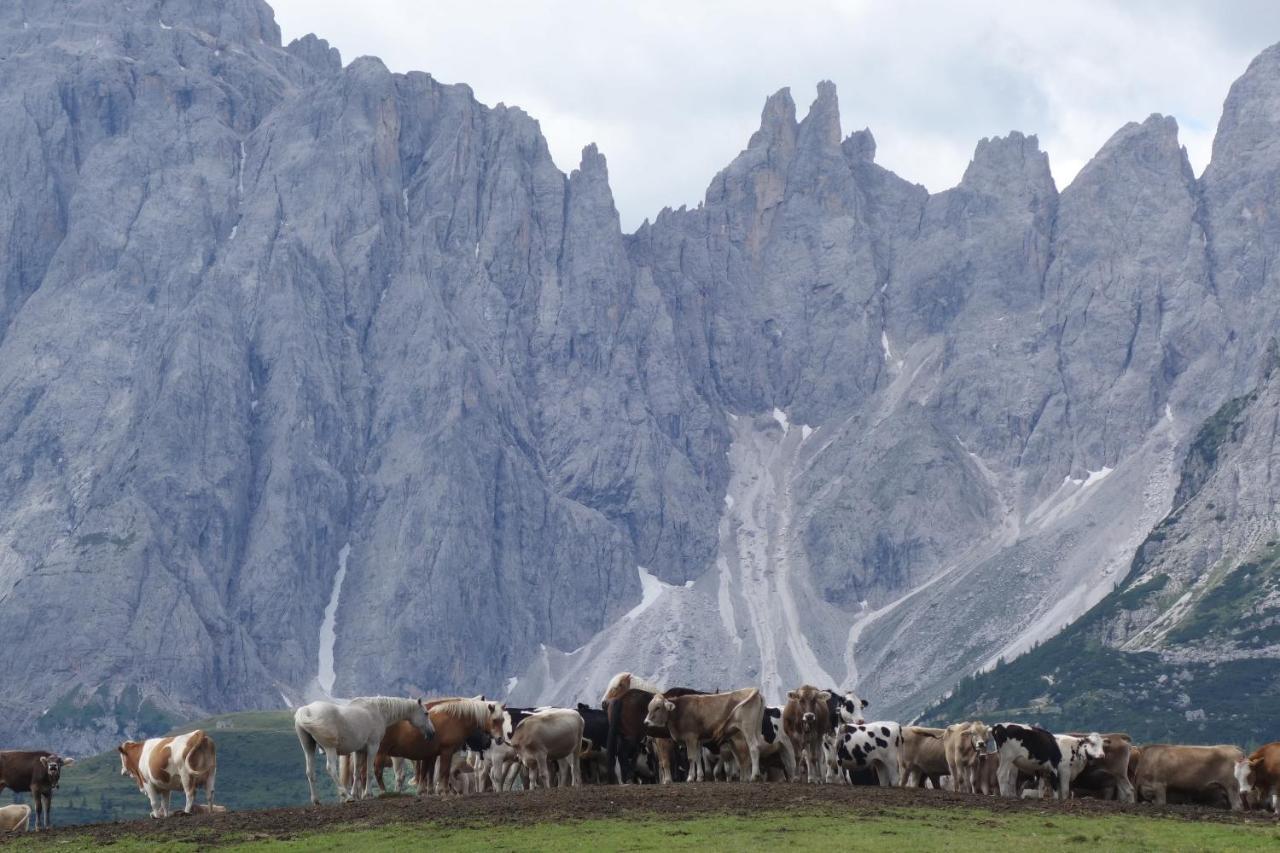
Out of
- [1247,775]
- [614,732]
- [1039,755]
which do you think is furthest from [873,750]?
[1247,775]

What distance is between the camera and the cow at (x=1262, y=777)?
61.1 m

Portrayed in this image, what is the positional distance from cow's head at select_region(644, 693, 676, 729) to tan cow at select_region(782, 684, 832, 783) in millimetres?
5072

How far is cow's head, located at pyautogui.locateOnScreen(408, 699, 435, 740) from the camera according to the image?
6469cm

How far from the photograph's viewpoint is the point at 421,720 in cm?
6494

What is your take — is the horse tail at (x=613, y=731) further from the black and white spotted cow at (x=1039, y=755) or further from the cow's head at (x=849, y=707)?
the black and white spotted cow at (x=1039, y=755)

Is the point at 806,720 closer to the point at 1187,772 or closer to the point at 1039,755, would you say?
the point at 1039,755

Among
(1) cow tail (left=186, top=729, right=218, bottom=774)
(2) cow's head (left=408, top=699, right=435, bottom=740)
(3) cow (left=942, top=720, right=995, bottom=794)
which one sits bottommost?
(3) cow (left=942, top=720, right=995, bottom=794)

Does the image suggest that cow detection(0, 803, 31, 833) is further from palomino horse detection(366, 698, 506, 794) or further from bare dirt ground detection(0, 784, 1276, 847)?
palomino horse detection(366, 698, 506, 794)

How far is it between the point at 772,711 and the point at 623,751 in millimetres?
6249

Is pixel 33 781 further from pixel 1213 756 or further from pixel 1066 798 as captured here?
pixel 1213 756

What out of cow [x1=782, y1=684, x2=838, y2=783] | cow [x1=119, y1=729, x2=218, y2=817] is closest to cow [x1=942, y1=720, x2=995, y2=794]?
cow [x1=782, y1=684, x2=838, y2=783]

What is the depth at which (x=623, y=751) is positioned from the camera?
69500 millimetres

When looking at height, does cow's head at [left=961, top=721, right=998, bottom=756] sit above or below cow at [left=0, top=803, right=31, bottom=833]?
above

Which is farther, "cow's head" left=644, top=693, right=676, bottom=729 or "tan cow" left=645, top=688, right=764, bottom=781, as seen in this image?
"tan cow" left=645, top=688, right=764, bottom=781
